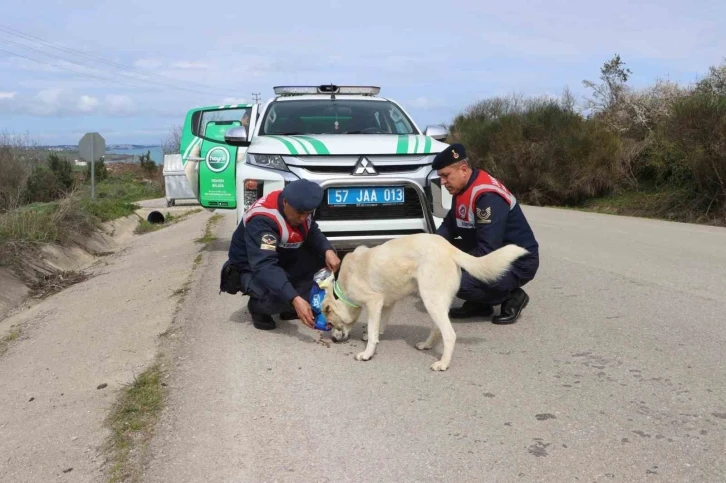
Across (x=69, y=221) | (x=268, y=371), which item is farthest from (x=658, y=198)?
(x=268, y=371)

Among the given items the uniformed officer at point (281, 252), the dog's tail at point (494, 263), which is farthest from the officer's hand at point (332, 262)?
the dog's tail at point (494, 263)

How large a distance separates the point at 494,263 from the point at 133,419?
2.46m

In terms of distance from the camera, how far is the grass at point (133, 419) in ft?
10.8

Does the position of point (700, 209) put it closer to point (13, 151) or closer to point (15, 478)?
point (15, 478)

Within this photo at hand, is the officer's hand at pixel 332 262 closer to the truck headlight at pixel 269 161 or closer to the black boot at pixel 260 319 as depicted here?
the black boot at pixel 260 319

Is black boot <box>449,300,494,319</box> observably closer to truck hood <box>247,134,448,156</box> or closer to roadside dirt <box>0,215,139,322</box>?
truck hood <box>247,134,448,156</box>

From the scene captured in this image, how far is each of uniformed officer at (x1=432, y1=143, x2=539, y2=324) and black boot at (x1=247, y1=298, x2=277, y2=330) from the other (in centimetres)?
162

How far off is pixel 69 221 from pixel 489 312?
30.4 ft

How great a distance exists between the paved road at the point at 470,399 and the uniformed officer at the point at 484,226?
28 centimetres

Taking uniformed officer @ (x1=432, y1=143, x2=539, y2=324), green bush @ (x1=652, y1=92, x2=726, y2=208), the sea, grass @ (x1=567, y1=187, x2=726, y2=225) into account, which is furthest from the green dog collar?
the sea

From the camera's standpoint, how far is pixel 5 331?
22.6ft

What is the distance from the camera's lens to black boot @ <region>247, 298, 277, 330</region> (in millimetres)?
5664

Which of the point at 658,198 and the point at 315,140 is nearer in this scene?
the point at 315,140

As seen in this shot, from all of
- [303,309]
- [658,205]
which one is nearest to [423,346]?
[303,309]
